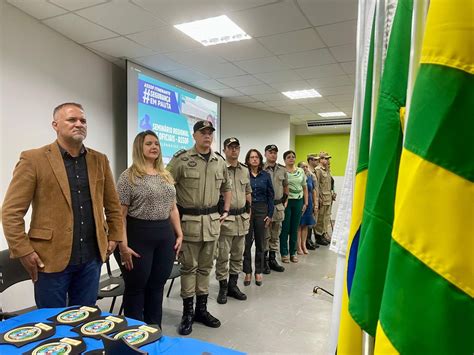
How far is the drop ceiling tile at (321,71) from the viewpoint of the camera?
4293 mm

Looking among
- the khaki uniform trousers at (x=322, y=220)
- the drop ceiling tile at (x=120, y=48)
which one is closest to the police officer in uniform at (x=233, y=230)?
the drop ceiling tile at (x=120, y=48)

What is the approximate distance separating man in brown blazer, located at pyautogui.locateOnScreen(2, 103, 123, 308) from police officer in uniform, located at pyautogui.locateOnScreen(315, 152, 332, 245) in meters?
4.42

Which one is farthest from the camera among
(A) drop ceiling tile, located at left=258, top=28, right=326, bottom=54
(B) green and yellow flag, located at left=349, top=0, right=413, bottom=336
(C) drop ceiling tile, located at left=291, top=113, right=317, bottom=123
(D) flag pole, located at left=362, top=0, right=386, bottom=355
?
(C) drop ceiling tile, located at left=291, top=113, right=317, bottom=123

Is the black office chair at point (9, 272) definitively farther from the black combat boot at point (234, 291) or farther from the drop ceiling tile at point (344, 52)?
the drop ceiling tile at point (344, 52)

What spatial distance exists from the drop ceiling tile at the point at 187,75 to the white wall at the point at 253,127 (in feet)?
5.39

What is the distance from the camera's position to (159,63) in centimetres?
407

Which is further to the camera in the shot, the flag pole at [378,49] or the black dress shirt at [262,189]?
the black dress shirt at [262,189]

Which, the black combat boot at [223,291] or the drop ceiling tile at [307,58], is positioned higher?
the drop ceiling tile at [307,58]

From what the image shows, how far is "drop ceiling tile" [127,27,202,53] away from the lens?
3.19 m

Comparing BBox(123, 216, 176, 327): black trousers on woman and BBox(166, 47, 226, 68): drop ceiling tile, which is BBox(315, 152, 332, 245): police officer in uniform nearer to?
BBox(166, 47, 226, 68): drop ceiling tile

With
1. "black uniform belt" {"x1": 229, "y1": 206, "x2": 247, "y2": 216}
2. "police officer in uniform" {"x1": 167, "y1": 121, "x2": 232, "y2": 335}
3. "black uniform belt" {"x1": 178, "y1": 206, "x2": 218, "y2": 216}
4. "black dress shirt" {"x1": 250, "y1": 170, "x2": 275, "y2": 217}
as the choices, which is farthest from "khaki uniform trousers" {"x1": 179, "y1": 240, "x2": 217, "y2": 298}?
"black dress shirt" {"x1": 250, "y1": 170, "x2": 275, "y2": 217}

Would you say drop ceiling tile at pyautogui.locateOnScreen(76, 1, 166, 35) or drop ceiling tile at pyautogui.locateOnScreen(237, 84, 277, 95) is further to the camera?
drop ceiling tile at pyautogui.locateOnScreen(237, 84, 277, 95)

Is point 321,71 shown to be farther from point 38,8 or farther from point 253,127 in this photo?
point 38,8

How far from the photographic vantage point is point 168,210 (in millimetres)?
2160
